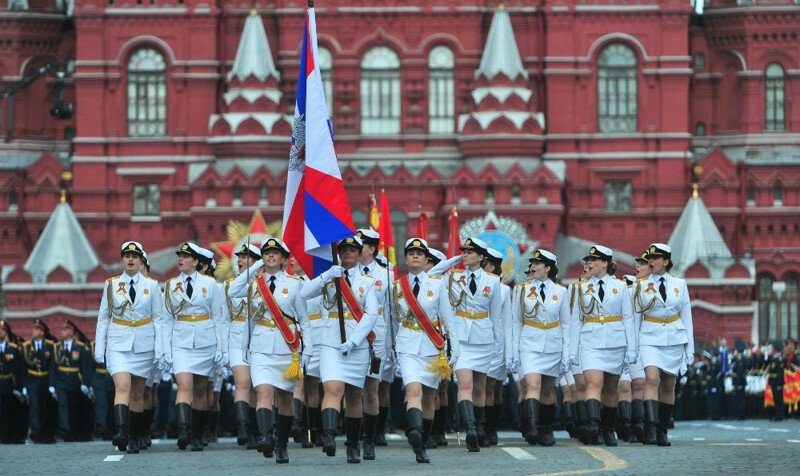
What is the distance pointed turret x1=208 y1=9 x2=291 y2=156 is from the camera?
6575 centimetres

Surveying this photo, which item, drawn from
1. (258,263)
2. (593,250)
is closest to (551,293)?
(593,250)

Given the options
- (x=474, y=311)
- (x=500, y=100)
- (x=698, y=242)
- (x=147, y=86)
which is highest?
(x=147, y=86)

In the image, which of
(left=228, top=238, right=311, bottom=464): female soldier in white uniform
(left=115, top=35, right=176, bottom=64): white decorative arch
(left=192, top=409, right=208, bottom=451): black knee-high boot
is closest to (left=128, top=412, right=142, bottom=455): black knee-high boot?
(left=192, top=409, right=208, bottom=451): black knee-high boot

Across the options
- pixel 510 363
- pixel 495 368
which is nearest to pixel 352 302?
pixel 510 363

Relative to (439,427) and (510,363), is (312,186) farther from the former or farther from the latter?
(439,427)

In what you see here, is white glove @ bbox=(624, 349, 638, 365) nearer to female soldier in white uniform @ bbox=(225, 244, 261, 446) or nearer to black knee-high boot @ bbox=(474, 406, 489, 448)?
black knee-high boot @ bbox=(474, 406, 489, 448)

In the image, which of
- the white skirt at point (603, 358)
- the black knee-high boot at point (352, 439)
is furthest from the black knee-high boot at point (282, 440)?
the white skirt at point (603, 358)

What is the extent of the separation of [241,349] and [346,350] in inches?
120

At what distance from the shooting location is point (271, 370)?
24844 mm

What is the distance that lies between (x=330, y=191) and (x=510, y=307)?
2.75 meters

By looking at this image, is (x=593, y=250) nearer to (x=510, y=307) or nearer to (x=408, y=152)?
(x=510, y=307)

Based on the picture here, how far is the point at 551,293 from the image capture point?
27.6 metres

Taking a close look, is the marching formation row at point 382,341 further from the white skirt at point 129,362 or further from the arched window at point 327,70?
the arched window at point 327,70

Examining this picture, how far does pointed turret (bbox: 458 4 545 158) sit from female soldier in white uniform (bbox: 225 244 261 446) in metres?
37.9
